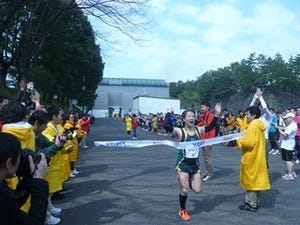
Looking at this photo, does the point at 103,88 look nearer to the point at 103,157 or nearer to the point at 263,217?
the point at 103,157

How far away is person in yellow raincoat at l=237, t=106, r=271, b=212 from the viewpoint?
7.50m

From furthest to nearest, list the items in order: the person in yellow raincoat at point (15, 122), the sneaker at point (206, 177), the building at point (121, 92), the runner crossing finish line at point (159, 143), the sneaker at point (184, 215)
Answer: the building at point (121, 92) → the sneaker at point (206, 177) → the runner crossing finish line at point (159, 143) → the sneaker at point (184, 215) → the person in yellow raincoat at point (15, 122)

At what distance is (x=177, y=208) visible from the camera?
25.4 ft

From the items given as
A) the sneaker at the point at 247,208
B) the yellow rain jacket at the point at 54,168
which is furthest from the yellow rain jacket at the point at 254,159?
the yellow rain jacket at the point at 54,168

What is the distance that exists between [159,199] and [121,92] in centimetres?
11254

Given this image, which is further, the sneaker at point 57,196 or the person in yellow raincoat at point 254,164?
the sneaker at point 57,196

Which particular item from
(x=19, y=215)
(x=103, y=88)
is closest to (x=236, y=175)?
(x=19, y=215)

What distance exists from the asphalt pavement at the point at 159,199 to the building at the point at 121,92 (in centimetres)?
9674

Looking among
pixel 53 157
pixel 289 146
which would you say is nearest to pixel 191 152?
pixel 53 157

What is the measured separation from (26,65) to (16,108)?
47.1ft

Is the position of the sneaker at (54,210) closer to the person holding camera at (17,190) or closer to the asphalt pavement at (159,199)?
the asphalt pavement at (159,199)

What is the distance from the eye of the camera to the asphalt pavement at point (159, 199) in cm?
705

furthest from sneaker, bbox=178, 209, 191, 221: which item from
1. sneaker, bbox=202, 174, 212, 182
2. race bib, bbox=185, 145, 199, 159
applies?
sneaker, bbox=202, 174, 212, 182

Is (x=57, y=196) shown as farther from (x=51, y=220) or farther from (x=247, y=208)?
(x=247, y=208)
